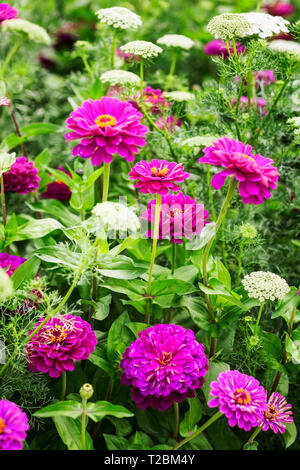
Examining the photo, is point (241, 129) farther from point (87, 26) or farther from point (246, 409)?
point (87, 26)

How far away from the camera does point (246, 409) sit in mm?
643

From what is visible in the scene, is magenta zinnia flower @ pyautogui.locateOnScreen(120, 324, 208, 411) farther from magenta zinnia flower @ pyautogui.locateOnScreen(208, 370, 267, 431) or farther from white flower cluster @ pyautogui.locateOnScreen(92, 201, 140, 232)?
white flower cluster @ pyautogui.locateOnScreen(92, 201, 140, 232)

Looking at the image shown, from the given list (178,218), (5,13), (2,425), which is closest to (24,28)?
(5,13)

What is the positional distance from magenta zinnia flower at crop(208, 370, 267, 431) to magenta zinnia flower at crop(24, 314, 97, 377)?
208 millimetres

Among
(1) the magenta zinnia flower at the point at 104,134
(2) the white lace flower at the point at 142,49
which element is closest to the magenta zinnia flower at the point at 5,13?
(2) the white lace flower at the point at 142,49

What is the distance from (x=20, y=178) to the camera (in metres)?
0.97

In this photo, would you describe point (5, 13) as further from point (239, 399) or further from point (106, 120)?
point (239, 399)

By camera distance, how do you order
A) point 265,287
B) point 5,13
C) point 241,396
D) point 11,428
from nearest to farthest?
point 11,428 < point 241,396 < point 265,287 < point 5,13

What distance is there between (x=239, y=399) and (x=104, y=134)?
0.42 m

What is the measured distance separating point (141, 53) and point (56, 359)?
61 cm

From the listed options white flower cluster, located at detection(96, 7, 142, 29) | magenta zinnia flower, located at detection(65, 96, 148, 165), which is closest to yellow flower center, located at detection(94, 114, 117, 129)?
magenta zinnia flower, located at detection(65, 96, 148, 165)

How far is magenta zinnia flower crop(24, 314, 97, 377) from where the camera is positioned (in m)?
0.71

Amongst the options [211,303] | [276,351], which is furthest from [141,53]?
[276,351]

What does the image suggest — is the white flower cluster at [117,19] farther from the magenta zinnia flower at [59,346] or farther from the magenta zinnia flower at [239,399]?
the magenta zinnia flower at [239,399]
